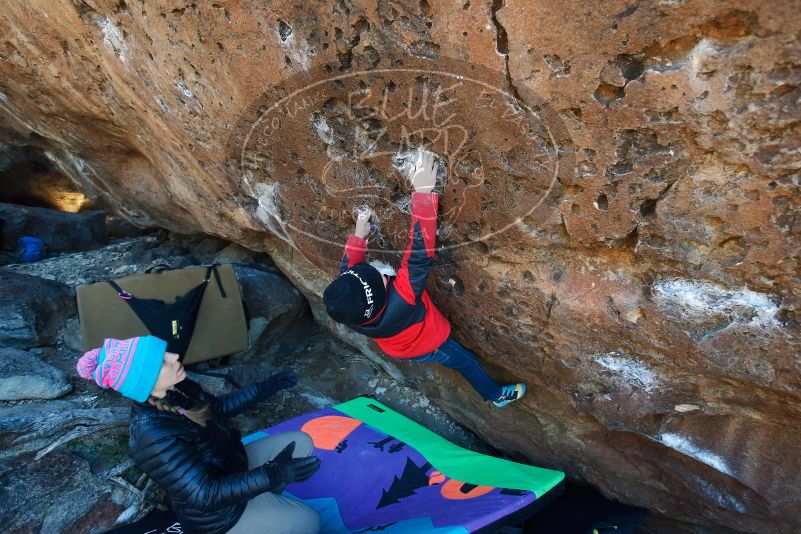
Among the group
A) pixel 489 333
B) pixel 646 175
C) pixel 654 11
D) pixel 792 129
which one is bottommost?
pixel 489 333

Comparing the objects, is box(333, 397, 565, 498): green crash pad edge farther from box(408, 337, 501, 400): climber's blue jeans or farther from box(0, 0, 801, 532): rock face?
box(408, 337, 501, 400): climber's blue jeans

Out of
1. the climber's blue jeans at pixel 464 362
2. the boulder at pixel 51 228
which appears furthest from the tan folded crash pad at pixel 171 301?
the boulder at pixel 51 228

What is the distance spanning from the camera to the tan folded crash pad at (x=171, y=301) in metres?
3.12

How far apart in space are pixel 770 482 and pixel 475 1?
208cm

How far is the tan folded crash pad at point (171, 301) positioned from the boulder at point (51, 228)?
3161 millimetres

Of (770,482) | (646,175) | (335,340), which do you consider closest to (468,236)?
(646,175)

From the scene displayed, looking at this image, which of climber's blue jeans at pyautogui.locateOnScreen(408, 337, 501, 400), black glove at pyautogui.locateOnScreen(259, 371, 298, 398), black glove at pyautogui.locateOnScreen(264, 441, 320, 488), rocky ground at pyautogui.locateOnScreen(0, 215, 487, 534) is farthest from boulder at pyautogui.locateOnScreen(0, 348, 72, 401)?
climber's blue jeans at pyautogui.locateOnScreen(408, 337, 501, 400)

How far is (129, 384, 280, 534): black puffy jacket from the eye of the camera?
1.84 meters

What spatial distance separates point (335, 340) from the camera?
3969 millimetres

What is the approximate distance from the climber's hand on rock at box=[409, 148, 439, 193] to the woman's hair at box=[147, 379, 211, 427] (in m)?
1.21

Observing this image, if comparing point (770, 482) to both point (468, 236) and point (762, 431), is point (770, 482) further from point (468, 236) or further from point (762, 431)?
point (468, 236)

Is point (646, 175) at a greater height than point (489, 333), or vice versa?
point (646, 175)

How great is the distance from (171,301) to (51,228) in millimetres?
3524

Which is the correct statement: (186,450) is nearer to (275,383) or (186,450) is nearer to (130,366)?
(130,366)
